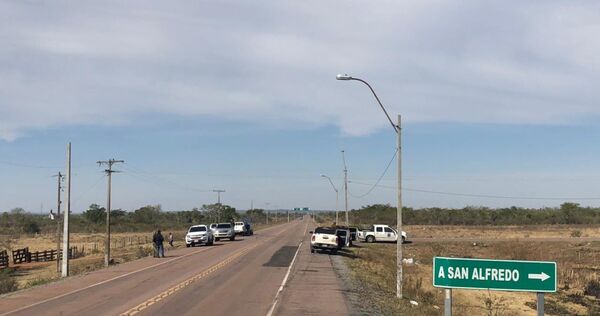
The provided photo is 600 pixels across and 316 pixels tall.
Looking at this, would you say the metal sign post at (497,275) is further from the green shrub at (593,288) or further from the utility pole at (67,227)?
the utility pole at (67,227)

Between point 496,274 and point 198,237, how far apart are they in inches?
1645

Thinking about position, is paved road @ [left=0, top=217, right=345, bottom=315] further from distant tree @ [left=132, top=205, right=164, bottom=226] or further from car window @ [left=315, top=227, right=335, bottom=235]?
distant tree @ [left=132, top=205, right=164, bottom=226]

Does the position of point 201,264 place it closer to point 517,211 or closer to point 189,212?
point 517,211

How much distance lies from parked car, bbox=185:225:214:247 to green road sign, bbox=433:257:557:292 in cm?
4142

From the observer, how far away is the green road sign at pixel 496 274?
8305mm

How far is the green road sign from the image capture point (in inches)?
327

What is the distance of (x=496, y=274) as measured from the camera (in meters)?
8.56

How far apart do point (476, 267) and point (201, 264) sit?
22.8 meters

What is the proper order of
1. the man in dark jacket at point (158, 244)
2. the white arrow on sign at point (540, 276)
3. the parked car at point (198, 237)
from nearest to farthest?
1. the white arrow on sign at point (540, 276)
2. the man in dark jacket at point (158, 244)
3. the parked car at point (198, 237)

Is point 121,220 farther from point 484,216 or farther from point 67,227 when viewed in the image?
point 67,227

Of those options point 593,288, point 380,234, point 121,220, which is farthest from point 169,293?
point 121,220

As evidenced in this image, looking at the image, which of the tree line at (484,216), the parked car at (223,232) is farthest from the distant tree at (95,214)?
the parked car at (223,232)

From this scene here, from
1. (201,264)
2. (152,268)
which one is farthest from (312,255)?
(152,268)

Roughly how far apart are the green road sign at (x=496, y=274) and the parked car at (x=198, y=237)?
4142 centimetres
